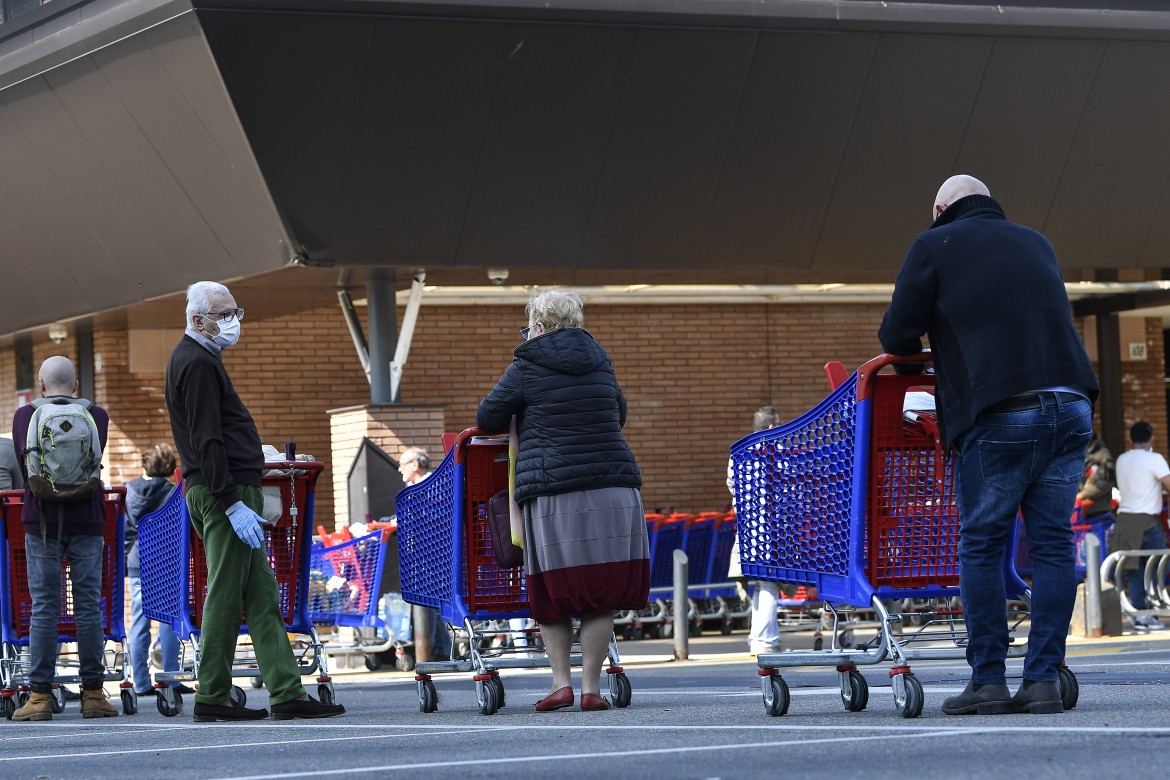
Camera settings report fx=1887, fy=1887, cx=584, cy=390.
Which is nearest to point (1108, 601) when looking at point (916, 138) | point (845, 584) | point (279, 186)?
point (916, 138)

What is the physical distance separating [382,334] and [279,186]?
2.50 metres

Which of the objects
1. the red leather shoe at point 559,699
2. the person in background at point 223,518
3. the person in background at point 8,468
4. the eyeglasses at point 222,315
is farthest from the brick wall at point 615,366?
the red leather shoe at point 559,699

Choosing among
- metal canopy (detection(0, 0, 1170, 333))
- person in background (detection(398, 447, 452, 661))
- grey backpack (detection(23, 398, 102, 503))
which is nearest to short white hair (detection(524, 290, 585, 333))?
grey backpack (detection(23, 398, 102, 503))

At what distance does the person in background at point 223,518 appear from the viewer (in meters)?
8.53

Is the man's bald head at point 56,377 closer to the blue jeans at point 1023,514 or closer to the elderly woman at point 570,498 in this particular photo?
the elderly woman at point 570,498

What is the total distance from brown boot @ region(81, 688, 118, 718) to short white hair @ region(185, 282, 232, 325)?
2.57 meters

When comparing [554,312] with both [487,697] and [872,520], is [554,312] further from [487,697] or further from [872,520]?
[872,520]

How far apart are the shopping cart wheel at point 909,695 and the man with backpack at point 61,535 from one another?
5241mm

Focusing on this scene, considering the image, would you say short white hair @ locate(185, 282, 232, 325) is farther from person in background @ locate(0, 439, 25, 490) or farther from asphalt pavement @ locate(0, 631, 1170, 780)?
person in background @ locate(0, 439, 25, 490)

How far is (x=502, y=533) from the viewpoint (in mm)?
8211

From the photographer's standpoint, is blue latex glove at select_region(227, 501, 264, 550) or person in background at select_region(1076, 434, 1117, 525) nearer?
blue latex glove at select_region(227, 501, 264, 550)

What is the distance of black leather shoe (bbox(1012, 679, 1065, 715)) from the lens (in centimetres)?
633

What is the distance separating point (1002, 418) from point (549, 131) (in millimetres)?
10288

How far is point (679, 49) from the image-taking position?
1600 cm
